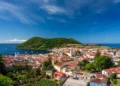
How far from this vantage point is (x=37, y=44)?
6181 inches

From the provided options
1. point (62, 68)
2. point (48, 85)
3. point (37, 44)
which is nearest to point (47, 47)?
point (37, 44)

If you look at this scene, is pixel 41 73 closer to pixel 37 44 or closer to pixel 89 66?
pixel 89 66

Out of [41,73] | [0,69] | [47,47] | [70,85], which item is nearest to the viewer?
[70,85]

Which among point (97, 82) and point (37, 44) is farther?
point (37, 44)

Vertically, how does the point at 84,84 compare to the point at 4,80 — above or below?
below

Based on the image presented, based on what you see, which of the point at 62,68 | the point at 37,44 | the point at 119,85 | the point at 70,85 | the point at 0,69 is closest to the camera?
the point at 70,85

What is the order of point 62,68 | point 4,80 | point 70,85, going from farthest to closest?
point 62,68
point 70,85
point 4,80

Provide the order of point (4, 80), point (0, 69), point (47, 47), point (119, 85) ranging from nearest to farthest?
point (4, 80) → point (119, 85) → point (0, 69) → point (47, 47)

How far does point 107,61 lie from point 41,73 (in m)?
16.0

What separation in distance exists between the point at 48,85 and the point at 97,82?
8238 millimetres

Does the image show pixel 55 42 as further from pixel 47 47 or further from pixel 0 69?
pixel 0 69

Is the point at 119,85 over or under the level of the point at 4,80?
under

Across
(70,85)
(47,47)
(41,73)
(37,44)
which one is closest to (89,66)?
(41,73)

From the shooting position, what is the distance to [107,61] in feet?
130
